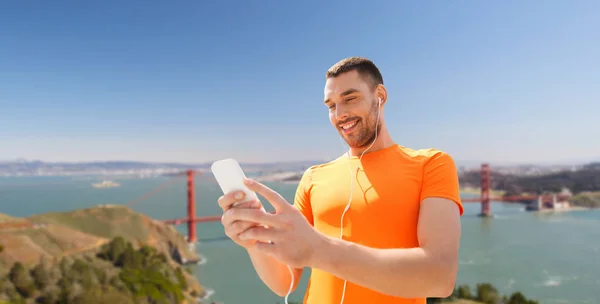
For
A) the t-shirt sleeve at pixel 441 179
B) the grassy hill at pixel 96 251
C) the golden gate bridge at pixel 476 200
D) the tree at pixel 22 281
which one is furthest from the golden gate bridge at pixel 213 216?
the t-shirt sleeve at pixel 441 179

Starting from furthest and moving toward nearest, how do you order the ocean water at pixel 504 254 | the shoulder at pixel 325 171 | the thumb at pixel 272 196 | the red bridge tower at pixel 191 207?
the red bridge tower at pixel 191 207
the ocean water at pixel 504 254
the shoulder at pixel 325 171
the thumb at pixel 272 196

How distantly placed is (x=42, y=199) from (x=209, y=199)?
24667mm

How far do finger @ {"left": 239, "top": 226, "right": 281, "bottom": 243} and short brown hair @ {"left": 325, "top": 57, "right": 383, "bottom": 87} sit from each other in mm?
378

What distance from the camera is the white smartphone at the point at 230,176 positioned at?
60 centimetres

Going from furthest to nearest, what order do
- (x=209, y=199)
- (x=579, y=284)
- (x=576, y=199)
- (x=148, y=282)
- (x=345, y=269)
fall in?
1. (x=209, y=199)
2. (x=576, y=199)
3. (x=579, y=284)
4. (x=148, y=282)
5. (x=345, y=269)

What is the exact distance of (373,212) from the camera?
29.7 inches

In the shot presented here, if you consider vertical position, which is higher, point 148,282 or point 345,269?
point 345,269

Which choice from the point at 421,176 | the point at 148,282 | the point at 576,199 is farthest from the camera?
the point at 576,199

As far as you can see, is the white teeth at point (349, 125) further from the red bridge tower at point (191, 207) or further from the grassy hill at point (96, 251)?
the red bridge tower at point (191, 207)

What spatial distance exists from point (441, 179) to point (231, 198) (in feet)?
1.24

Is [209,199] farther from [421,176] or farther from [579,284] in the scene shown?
[421,176]

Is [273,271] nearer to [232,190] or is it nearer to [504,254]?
[232,190]

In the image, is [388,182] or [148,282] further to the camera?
[148,282]

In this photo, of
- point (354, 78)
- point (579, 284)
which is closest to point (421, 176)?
point (354, 78)
